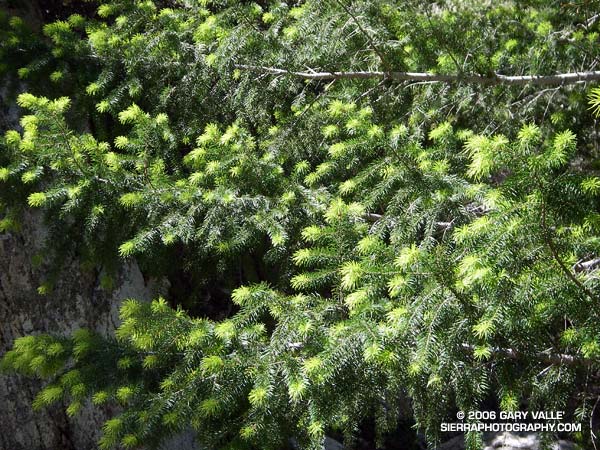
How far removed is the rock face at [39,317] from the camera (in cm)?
391

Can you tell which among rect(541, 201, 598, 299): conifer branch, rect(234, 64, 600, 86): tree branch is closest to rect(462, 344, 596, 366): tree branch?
rect(541, 201, 598, 299): conifer branch

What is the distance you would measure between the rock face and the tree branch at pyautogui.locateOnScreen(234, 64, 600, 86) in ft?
5.69

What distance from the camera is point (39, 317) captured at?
157 inches

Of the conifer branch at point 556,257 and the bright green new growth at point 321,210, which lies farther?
the bright green new growth at point 321,210

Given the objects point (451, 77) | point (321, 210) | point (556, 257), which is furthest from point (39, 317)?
point (556, 257)

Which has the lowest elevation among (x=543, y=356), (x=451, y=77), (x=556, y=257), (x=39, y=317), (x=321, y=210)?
(x=39, y=317)

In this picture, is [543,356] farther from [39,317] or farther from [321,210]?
[39,317]

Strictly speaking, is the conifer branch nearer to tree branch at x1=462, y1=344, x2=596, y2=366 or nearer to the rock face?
tree branch at x1=462, y1=344, x2=596, y2=366

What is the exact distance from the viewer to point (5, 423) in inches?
155

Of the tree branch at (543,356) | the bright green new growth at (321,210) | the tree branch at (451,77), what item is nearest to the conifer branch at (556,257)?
the bright green new growth at (321,210)

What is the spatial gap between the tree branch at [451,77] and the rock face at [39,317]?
173cm

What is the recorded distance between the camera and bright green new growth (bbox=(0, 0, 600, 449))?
2.13m

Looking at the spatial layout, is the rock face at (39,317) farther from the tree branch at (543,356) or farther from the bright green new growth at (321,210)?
the tree branch at (543,356)

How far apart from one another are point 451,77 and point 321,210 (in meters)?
1.16
